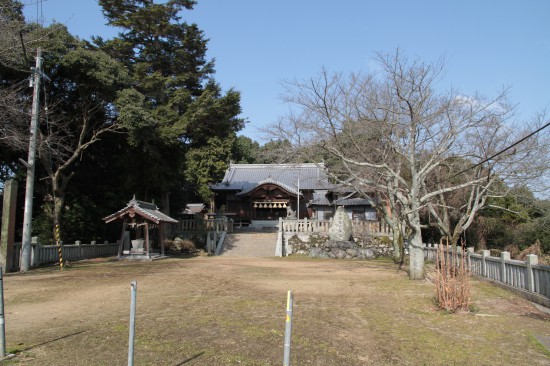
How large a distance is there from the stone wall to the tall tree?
7.38 meters

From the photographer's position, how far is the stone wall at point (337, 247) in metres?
23.5

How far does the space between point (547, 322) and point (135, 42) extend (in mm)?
25445

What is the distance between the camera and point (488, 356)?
5539 mm

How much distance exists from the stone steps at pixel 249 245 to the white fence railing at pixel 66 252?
6449 millimetres

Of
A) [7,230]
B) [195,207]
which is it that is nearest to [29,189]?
[7,230]

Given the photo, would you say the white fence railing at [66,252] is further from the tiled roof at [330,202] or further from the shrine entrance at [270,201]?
the tiled roof at [330,202]

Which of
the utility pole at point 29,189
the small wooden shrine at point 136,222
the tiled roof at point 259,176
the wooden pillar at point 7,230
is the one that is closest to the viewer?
the wooden pillar at point 7,230

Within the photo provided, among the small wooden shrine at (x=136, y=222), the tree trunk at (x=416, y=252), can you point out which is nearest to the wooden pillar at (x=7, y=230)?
the small wooden shrine at (x=136, y=222)

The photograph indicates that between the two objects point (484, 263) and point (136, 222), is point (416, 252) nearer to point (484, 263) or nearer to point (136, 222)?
point (484, 263)

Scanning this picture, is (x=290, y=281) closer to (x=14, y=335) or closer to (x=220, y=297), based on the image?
(x=220, y=297)

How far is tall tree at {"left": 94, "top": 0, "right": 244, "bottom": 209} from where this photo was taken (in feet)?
71.7

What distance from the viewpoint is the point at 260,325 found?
6766 mm

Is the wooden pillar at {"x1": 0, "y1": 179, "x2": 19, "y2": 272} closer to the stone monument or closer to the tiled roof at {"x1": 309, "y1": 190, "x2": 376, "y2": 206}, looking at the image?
the stone monument

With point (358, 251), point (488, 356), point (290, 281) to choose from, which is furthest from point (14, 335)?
point (358, 251)
